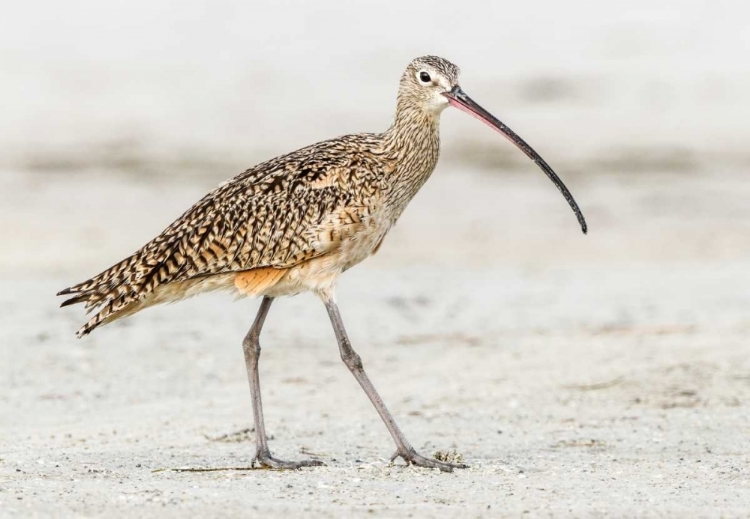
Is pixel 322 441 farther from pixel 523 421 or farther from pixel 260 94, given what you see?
pixel 260 94

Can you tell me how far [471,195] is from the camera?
71.8 feet

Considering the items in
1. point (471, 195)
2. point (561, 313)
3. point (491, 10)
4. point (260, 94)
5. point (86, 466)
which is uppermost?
point (491, 10)

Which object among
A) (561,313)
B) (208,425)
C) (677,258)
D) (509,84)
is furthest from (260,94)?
(208,425)

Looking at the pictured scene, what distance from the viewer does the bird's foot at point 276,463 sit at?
782cm

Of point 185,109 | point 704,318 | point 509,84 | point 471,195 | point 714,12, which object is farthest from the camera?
point 714,12

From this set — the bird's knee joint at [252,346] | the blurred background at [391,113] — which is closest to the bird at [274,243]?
the bird's knee joint at [252,346]

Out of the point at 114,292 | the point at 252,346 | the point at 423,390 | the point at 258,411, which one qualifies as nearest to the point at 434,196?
the point at 423,390

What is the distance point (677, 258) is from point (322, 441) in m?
9.91

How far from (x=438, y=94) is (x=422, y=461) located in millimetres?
2157

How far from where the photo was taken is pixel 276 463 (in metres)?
7.86

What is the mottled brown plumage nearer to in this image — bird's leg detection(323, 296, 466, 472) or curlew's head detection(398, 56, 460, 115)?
bird's leg detection(323, 296, 466, 472)

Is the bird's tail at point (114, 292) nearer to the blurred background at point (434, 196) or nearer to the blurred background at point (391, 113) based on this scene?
the blurred background at point (434, 196)

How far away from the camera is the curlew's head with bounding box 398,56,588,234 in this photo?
8.34 metres

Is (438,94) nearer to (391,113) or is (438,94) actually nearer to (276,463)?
(276,463)
